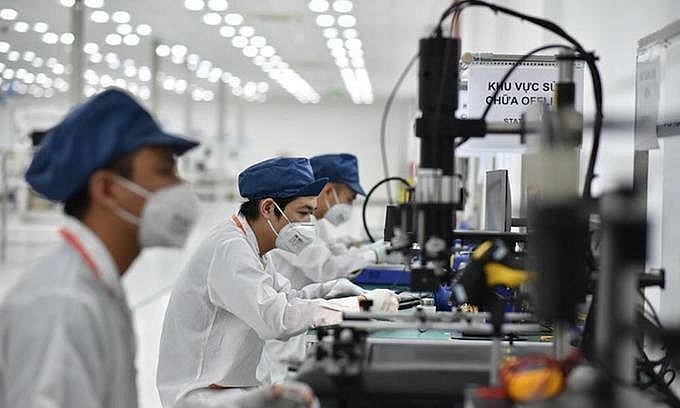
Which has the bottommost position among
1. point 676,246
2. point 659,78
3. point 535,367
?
point 535,367

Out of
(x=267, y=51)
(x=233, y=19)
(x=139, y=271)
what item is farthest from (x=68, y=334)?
(x=267, y=51)

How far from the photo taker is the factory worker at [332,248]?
336 centimetres

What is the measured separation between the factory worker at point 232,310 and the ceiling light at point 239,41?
7680 mm

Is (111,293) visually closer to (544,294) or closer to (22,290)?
(22,290)

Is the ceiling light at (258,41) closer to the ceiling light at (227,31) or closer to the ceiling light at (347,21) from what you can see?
the ceiling light at (227,31)

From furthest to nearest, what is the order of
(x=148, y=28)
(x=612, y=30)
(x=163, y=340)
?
(x=148, y=28)
(x=612, y=30)
(x=163, y=340)

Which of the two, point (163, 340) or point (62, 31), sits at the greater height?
point (62, 31)

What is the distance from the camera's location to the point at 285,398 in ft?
3.94

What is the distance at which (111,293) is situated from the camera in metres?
1.38

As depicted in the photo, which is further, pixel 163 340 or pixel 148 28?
pixel 148 28

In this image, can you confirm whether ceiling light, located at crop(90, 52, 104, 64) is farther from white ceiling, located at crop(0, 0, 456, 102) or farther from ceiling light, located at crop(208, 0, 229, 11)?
ceiling light, located at crop(208, 0, 229, 11)

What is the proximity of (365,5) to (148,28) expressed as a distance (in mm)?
2976

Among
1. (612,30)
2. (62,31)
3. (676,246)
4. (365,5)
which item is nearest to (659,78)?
(676,246)

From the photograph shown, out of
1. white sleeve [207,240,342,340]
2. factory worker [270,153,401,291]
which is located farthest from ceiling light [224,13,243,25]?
white sleeve [207,240,342,340]
